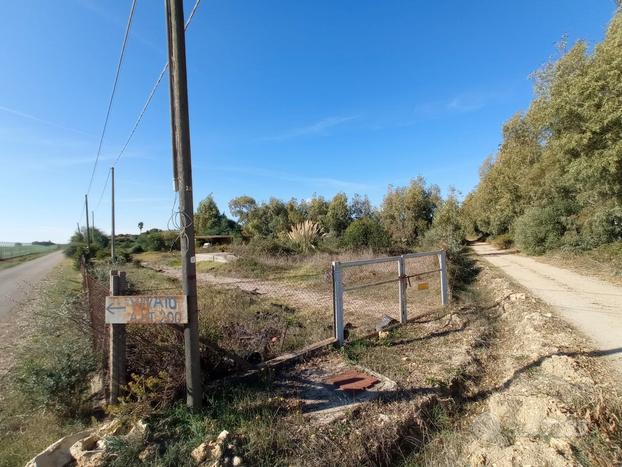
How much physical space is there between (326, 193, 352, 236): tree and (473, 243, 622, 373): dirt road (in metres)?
23.3

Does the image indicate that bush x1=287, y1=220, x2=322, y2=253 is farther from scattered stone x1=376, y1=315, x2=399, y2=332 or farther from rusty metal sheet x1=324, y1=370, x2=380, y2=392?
rusty metal sheet x1=324, y1=370, x2=380, y2=392

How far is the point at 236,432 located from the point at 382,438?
1.35 m

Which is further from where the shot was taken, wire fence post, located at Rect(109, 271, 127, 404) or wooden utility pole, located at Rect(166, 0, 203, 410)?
wire fence post, located at Rect(109, 271, 127, 404)

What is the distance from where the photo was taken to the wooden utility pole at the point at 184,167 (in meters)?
3.24

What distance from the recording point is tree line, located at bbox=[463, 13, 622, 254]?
939 centimetres

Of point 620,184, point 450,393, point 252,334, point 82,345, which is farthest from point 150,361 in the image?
point 620,184

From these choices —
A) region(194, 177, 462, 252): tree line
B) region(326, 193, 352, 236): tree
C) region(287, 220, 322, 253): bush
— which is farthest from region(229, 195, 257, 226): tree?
region(287, 220, 322, 253): bush

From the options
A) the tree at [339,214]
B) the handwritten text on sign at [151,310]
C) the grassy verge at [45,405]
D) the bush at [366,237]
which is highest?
the tree at [339,214]

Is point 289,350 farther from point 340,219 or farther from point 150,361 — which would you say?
point 340,219

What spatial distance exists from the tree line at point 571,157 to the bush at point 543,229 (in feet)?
0.14

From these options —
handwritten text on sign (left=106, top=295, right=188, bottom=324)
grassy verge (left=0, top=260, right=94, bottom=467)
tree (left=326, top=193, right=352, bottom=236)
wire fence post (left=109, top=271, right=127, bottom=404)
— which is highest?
tree (left=326, top=193, right=352, bottom=236)

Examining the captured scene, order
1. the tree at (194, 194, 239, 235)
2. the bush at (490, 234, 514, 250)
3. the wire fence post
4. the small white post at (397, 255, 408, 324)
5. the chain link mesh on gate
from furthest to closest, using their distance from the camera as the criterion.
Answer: the tree at (194, 194, 239, 235)
the bush at (490, 234, 514, 250)
the small white post at (397, 255, 408, 324)
the chain link mesh on gate
the wire fence post

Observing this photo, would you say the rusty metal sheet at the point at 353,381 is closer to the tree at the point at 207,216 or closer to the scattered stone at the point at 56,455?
the scattered stone at the point at 56,455

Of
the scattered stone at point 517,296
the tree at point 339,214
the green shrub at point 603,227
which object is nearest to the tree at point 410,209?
the tree at point 339,214
